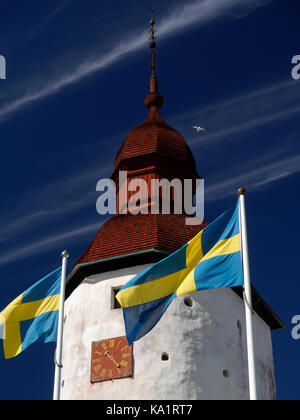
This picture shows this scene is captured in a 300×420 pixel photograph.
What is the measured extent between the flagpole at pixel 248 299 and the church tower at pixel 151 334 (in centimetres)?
666

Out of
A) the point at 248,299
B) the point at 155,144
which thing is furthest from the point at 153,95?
the point at 248,299

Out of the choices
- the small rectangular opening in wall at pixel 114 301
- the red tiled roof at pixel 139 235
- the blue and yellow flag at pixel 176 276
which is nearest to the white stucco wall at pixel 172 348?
the small rectangular opening in wall at pixel 114 301

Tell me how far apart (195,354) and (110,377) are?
2.60 meters

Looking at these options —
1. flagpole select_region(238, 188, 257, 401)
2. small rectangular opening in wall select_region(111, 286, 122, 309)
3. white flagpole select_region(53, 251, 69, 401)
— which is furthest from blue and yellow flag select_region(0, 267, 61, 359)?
flagpole select_region(238, 188, 257, 401)

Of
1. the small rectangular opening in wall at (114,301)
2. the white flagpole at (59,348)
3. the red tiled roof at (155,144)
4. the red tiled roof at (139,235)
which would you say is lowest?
the white flagpole at (59,348)

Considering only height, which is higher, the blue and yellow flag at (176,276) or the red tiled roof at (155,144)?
the red tiled roof at (155,144)

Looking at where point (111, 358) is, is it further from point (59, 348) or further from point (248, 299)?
point (248, 299)

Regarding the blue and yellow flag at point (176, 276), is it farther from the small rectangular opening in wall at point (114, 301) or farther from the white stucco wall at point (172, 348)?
the small rectangular opening in wall at point (114, 301)

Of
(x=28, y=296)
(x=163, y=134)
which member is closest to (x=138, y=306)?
(x=28, y=296)

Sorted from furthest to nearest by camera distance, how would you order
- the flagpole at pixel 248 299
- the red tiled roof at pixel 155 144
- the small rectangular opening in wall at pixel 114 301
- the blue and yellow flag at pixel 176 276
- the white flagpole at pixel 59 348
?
the red tiled roof at pixel 155 144, the small rectangular opening in wall at pixel 114 301, the white flagpole at pixel 59 348, the blue and yellow flag at pixel 176 276, the flagpole at pixel 248 299

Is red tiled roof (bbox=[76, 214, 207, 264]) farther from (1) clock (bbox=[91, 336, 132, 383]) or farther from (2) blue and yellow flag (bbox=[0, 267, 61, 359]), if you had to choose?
(2) blue and yellow flag (bbox=[0, 267, 61, 359])

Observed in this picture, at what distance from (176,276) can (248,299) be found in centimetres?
237

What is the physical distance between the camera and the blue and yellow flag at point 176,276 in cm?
1812
